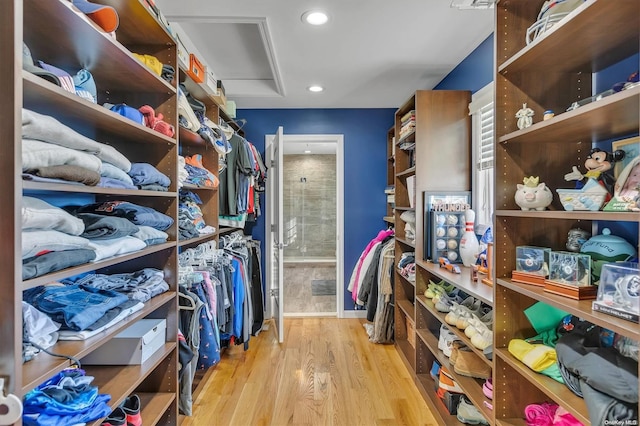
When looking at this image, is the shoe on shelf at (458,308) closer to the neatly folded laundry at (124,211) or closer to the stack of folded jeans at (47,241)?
the neatly folded laundry at (124,211)

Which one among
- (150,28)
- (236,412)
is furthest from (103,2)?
(236,412)

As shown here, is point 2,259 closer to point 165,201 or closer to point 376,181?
point 165,201

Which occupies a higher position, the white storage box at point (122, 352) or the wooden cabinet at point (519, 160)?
the wooden cabinet at point (519, 160)

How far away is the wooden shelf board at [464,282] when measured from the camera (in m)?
1.66

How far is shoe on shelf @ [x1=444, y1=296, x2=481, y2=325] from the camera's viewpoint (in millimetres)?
2016

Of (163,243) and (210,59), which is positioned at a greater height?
(210,59)

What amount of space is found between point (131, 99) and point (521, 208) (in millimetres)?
1940

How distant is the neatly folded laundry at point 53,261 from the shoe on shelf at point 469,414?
202 centimetres

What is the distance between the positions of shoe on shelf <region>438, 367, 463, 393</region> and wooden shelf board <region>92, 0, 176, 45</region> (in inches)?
95.4

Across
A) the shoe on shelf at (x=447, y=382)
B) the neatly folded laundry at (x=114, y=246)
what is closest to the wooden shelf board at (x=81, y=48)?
the neatly folded laundry at (x=114, y=246)

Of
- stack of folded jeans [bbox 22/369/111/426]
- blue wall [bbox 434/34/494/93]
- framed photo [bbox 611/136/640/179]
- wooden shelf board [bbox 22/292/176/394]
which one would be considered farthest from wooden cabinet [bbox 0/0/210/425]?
blue wall [bbox 434/34/494/93]

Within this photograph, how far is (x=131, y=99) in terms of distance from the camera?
179 centimetres

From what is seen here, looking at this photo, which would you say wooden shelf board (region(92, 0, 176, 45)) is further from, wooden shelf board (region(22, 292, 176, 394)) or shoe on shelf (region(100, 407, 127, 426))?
shoe on shelf (region(100, 407, 127, 426))

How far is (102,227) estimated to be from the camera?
131 cm
